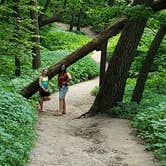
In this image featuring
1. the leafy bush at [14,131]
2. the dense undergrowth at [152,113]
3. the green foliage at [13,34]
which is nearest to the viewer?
the leafy bush at [14,131]

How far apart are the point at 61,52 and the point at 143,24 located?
15.0 m

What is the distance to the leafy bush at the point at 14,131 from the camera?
709 centimetres

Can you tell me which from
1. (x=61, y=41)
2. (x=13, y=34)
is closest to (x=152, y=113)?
(x=13, y=34)

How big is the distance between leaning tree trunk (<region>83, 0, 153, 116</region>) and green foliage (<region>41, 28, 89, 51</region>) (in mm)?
18773

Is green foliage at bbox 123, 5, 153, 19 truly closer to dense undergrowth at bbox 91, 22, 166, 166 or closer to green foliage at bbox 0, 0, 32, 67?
dense undergrowth at bbox 91, 22, 166, 166

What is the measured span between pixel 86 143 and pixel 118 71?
3.92 metres

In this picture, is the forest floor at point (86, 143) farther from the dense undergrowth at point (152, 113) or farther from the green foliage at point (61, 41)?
the green foliage at point (61, 41)

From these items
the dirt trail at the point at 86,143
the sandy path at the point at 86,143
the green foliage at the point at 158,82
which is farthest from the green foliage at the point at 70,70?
the dirt trail at the point at 86,143

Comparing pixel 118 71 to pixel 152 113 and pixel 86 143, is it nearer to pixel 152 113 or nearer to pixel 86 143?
pixel 152 113

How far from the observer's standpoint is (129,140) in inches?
398

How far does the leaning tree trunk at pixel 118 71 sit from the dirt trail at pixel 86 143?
53 cm

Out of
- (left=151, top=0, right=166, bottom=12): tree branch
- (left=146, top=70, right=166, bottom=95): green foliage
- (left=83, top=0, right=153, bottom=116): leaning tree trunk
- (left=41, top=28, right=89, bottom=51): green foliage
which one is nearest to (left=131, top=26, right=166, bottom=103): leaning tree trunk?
(left=83, top=0, right=153, bottom=116): leaning tree trunk

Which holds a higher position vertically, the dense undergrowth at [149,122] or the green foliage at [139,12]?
the green foliage at [139,12]

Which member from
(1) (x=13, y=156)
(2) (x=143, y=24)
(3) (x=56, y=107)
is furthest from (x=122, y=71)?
(1) (x=13, y=156)
